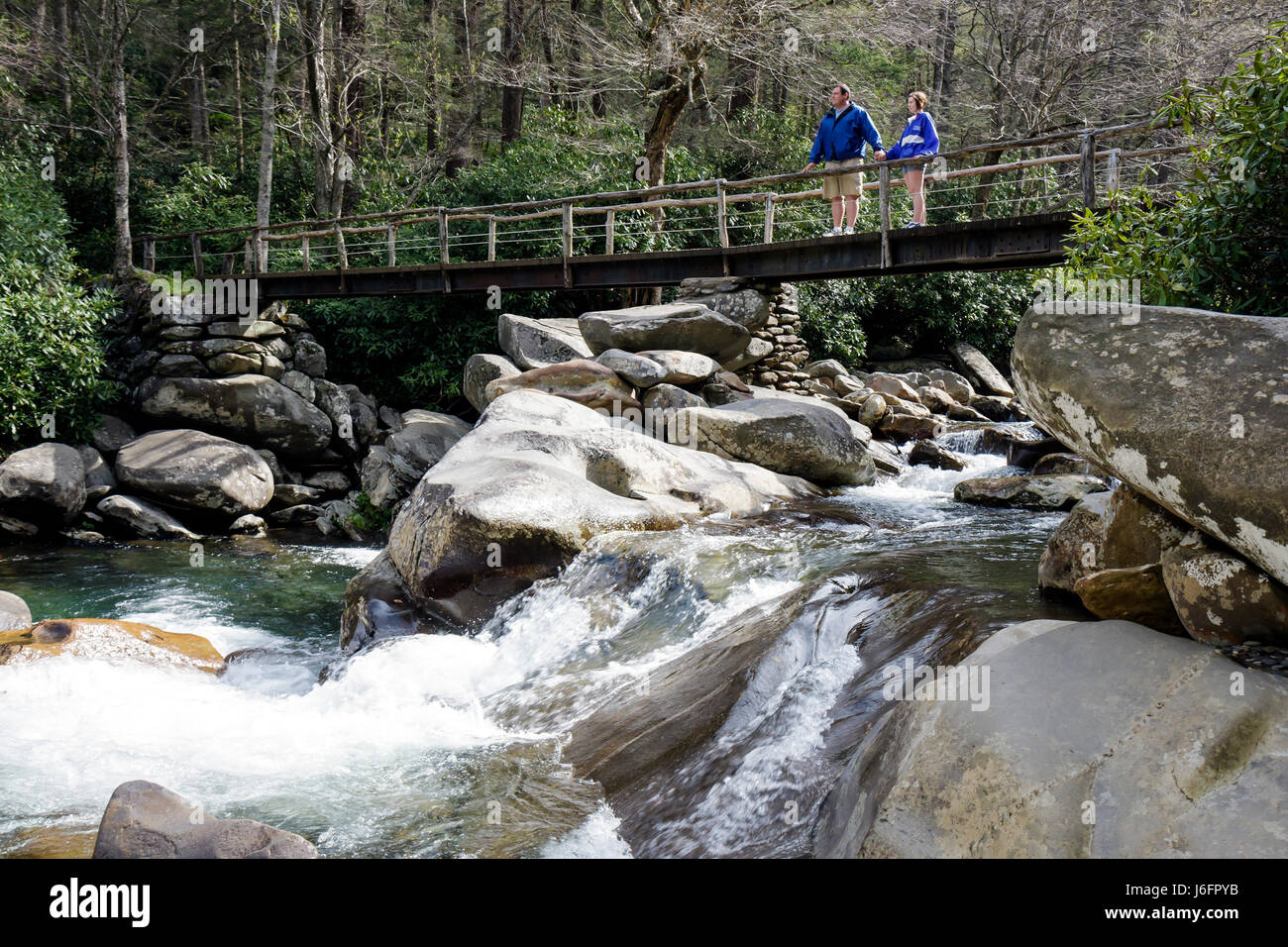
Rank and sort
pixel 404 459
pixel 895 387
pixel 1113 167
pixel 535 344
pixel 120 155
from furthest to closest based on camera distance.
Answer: pixel 120 155
pixel 895 387
pixel 535 344
pixel 404 459
pixel 1113 167

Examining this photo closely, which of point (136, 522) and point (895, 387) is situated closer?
Answer: point (136, 522)

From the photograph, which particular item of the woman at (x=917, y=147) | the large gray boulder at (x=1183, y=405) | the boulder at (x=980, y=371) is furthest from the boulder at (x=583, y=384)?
the boulder at (x=980, y=371)

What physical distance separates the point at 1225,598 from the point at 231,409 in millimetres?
14199

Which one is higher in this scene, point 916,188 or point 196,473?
point 916,188

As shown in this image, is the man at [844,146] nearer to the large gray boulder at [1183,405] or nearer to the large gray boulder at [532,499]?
the large gray boulder at [532,499]

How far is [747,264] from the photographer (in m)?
13.8

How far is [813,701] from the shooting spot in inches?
189

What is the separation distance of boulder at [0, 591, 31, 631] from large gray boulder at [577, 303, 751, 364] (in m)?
8.00

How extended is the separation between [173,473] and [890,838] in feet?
41.0

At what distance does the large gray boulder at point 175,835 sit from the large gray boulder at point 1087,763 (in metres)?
2.19

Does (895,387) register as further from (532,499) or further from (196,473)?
(196,473)

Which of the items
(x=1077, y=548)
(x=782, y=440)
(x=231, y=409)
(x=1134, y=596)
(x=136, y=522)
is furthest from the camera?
(x=231, y=409)

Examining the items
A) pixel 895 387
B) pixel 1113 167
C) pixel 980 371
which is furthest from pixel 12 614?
pixel 980 371

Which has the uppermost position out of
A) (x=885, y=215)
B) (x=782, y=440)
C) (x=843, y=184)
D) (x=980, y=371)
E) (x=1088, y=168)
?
(x=843, y=184)
